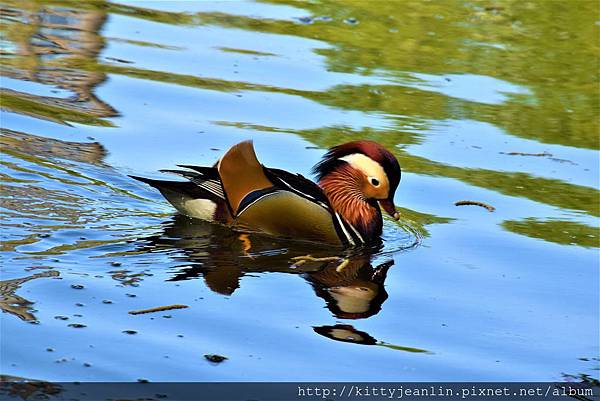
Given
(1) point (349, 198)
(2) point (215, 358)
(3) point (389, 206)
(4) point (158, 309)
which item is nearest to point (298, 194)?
(1) point (349, 198)

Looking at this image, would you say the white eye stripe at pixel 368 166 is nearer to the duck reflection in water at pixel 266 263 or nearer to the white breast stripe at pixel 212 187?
the duck reflection in water at pixel 266 263

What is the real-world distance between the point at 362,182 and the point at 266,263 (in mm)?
1343

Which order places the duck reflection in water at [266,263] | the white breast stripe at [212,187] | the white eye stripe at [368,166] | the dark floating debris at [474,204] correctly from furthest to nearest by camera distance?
the dark floating debris at [474,204] → the white eye stripe at [368,166] → the white breast stripe at [212,187] → the duck reflection in water at [266,263]

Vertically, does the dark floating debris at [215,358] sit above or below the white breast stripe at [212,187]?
below

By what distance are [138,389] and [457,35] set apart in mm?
9682

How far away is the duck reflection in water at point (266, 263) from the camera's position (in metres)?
7.23

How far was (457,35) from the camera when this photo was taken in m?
14.4

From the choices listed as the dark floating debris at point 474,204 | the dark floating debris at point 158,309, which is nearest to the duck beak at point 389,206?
the dark floating debris at point 474,204

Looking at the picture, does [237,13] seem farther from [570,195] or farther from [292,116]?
[570,195]

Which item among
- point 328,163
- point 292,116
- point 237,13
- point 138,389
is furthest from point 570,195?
point 237,13

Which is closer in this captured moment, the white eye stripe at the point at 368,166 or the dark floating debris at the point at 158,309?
the dark floating debris at the point at 158,309

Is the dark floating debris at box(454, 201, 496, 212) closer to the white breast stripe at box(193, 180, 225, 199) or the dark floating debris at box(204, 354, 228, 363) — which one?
the white breast stripe at box(193, 180, 225, 199)

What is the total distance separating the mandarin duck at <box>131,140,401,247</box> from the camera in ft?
27.7

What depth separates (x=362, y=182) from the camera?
8.84 meters
